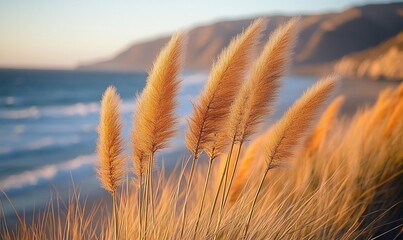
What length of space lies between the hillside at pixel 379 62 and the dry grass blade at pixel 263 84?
16.8 meters

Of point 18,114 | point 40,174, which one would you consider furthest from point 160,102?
point 18,114

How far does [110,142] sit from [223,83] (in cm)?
37

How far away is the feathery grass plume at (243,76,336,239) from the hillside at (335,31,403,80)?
16.7 m

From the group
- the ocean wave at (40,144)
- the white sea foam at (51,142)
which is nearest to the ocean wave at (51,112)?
the white sea foam at (51,142)

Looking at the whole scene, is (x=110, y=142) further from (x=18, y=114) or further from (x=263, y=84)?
(x=18, y=114)

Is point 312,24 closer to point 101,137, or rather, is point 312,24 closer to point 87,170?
point 87,170

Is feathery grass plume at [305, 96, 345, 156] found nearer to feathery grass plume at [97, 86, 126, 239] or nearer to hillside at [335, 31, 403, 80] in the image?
feathery grass plume at [97, 86, 126, 239]

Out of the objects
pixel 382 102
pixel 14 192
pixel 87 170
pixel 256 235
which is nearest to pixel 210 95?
pixel 256 235

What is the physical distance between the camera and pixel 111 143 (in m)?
1.25

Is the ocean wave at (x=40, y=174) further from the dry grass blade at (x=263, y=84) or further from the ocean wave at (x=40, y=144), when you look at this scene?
the dry grass blade at (x=263, y=84)

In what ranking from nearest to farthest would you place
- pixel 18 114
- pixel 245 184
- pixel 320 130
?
pixel 245 184 → pixel 320 130 → pixel 18 114

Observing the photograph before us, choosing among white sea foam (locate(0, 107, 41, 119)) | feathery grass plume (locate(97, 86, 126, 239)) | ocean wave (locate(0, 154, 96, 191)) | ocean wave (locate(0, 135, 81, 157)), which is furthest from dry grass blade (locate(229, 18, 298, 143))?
white sea foam (locate(0, 107, 41, 119))

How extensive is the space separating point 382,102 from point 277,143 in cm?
216

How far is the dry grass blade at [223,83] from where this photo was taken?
121 cm
